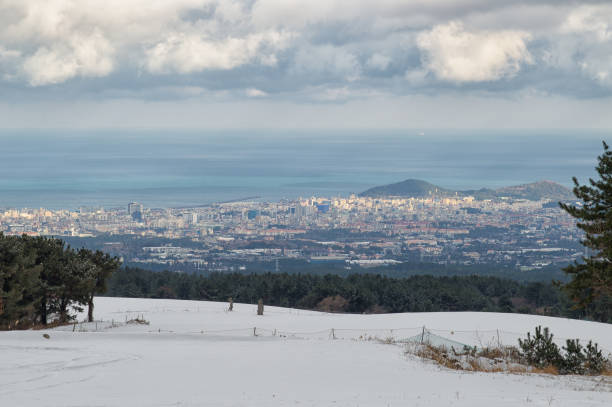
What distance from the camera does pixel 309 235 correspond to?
16150cm

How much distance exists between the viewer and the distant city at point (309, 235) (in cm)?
12506

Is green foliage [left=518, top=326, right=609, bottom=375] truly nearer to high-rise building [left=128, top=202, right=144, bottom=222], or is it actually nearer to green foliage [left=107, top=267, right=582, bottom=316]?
green foliage [left=107, top=267, right=582, bottom=316]

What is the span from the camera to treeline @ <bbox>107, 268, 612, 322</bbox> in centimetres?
5256

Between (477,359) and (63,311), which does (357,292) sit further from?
(477,359)

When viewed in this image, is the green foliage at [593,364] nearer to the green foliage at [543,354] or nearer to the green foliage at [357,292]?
the green foliage at [543,354]

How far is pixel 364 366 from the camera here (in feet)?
46.6

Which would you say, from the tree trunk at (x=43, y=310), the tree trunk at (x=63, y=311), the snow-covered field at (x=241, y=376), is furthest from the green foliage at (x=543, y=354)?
the tree trunk at (x=43, y=310)

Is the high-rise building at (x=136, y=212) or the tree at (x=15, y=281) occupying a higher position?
the high-rise building at (x=136, y=212)

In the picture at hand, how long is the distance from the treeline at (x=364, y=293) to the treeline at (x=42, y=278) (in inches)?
1077

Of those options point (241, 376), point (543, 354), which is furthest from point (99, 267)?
point (543, 354)

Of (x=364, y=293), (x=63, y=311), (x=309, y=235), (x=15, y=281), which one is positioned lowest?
(x=364, y=293)

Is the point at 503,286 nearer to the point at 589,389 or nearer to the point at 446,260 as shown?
the point at 589,389

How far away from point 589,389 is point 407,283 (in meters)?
46.9

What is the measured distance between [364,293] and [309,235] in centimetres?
10906
